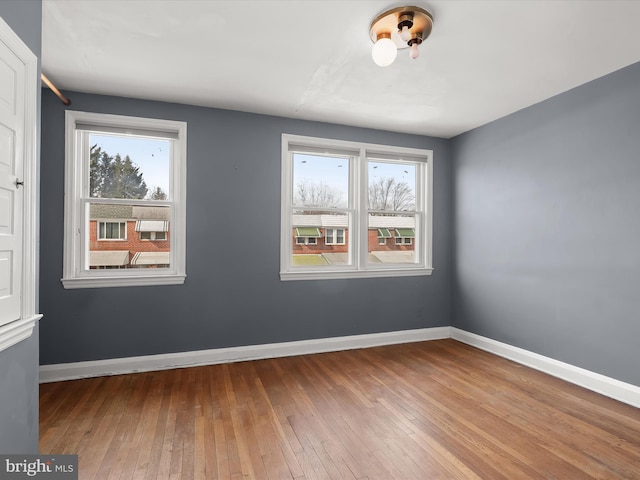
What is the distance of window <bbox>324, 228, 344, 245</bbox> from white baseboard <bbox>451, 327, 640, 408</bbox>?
6.35 ft

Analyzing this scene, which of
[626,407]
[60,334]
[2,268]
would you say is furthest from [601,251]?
[60,334]

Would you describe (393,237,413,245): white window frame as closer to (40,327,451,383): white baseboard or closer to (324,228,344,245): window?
(324,228,344,245): window

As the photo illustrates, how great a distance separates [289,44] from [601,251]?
9.74 feet

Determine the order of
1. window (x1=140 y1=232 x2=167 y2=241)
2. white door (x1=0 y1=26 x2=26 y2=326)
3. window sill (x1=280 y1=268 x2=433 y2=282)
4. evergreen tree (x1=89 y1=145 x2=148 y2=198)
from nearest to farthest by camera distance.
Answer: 1. white door (x1=0 y1=26 x2=26 y2=326)
2. evergreen tree (x1=89 y1=145 x2=148 y2=198)
3. window (x1=140 y1=232 x2=167 y2=241)
4. window sill (x1=280 y1=268 x2=433 y2=282)

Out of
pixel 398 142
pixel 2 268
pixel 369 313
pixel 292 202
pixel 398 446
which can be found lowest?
pixel 398 446

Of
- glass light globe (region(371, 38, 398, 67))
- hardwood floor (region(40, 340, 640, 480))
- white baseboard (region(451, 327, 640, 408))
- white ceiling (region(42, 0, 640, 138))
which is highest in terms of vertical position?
white ceiling (region(42, 0, 640, 138))

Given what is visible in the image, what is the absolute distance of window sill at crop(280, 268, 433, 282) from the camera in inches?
143

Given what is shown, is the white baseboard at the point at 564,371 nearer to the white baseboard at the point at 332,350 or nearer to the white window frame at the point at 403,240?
the white baseboard at the point at 332,350

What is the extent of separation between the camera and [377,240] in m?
4.09

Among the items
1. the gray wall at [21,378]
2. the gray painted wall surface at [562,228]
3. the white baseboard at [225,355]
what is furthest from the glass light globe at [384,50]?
the white baseboard at [225,355]

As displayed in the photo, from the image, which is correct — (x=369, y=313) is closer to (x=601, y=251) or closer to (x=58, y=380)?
(x=601, y=251)

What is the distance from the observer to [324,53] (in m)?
2.41

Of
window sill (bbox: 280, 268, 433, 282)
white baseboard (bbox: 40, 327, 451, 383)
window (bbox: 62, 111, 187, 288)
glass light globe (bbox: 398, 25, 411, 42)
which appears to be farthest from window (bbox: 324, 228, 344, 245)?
glass light globe (bbox: 398, 25, 411, 42)

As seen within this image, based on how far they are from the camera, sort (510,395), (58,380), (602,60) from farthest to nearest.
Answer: (58,380) < (510,395) < (602,60)
